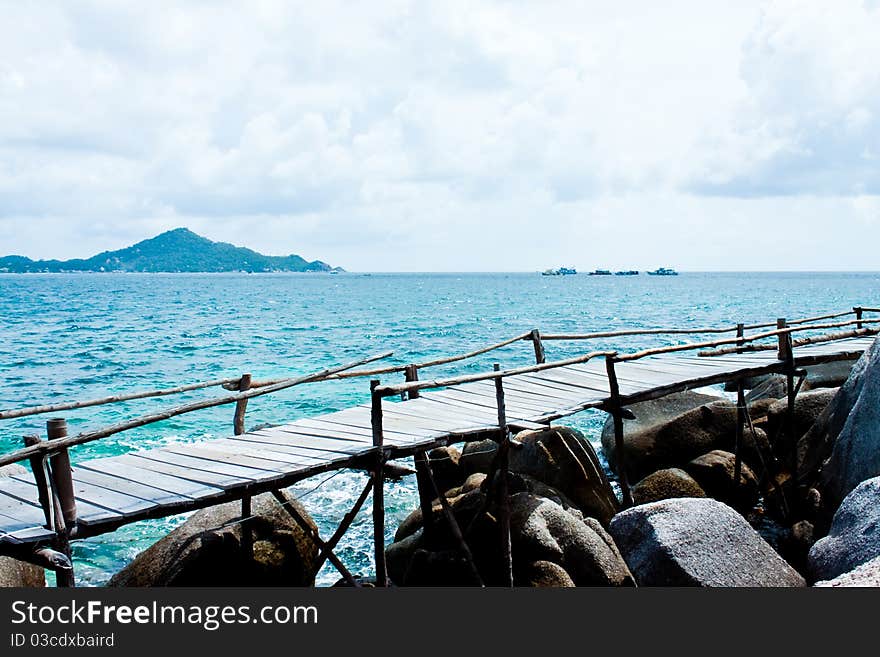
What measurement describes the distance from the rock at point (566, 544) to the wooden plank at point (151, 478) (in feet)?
11.9

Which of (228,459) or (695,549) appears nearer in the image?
(695,549)

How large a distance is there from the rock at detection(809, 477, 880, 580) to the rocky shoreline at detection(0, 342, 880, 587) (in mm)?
15

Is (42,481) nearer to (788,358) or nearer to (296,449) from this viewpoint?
(296,449)

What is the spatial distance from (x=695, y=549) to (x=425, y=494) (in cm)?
328

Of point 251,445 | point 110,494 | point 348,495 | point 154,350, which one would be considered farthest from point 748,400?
point 154,350

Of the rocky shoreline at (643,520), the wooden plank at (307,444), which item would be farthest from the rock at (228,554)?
the wooden plank at (307,444)

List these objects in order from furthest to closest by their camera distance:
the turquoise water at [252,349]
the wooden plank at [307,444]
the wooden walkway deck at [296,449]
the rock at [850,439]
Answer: the turquoise water at [252,349] → the rock at [850,439] → the wooden plank at [307,444] → the wooden walkway deck at [296,449]

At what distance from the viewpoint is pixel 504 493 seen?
959cm

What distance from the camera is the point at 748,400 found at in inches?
742

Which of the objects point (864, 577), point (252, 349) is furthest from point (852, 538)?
point (252, 349)

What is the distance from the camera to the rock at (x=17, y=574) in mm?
8781

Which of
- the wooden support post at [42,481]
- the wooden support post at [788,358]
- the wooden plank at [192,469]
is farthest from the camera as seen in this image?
the wooden support post at [788,358]

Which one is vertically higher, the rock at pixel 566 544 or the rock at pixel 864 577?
the rock at pixel 864 577

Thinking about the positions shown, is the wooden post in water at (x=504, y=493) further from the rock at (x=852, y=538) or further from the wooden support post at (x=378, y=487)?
the rock at (x=852, y=538)
